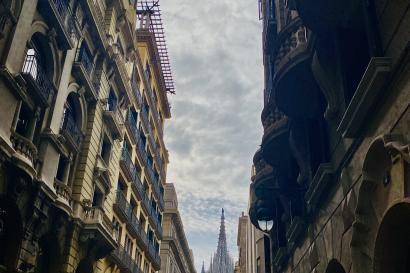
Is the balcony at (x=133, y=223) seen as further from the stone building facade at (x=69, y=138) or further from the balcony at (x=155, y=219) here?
the balcony at (x=155, y=219)

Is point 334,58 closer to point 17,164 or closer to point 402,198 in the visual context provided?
point 402,198

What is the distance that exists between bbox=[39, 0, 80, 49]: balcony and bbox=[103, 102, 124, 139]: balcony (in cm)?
514

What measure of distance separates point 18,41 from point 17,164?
4.36 m

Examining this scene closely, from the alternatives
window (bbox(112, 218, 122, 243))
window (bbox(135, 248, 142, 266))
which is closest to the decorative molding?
window (bbox(112, 218, 122, 243))

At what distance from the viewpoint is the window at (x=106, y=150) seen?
85.9 ft

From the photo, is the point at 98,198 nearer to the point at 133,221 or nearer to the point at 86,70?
the point at 86,70

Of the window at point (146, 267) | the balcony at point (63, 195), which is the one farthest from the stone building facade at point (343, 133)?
the window at point (146, 267)

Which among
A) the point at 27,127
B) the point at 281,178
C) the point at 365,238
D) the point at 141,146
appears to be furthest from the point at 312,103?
the point at 141,146

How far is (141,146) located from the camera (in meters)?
36.6

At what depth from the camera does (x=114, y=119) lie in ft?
84.8

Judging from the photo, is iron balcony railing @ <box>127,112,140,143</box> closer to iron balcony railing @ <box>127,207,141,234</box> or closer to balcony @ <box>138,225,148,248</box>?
iron balcony railing @ <box>127,207,141,234</box>

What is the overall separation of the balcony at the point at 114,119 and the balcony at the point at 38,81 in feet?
21.2

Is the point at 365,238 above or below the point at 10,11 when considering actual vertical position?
below

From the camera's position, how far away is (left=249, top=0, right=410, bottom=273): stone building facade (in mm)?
6516
